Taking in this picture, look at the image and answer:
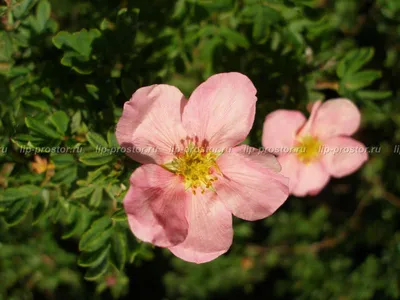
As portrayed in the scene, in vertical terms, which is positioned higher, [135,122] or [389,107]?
[135,122]

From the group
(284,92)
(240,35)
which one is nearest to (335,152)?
(284,92)

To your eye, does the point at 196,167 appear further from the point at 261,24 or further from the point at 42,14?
the point at 42,14

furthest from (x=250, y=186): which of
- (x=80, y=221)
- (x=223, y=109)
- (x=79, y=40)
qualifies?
(x=79, y=40)

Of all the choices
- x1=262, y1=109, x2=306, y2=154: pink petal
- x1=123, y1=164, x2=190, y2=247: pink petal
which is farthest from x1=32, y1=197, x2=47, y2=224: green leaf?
x1=262, y1=109, x2=306, y2=154: pink petal

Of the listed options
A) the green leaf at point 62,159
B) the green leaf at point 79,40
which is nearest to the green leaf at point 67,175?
the green leaf at point 62,159

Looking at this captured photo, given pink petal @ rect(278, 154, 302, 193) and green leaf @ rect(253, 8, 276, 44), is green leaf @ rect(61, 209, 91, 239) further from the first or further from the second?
green leaf @ rect(253, 8, 276, 44)

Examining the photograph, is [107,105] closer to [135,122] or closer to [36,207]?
[135,122]
